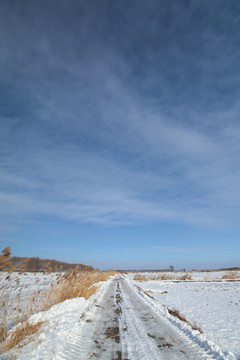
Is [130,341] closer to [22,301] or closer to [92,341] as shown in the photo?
[92,341]

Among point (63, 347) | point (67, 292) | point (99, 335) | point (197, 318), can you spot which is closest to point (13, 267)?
point (63, 347)

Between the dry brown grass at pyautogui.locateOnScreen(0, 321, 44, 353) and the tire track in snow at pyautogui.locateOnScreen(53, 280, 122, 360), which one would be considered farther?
the tire track in snow at pyautogui.locateOnScreen(53, 280, 122, 360)

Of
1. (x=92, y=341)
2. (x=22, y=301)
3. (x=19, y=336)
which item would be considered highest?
(x=22, y=301)

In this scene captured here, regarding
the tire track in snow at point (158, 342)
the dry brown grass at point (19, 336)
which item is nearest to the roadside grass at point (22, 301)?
the dry brown grass at point (19, 336)

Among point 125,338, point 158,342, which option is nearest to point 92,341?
point 125,338

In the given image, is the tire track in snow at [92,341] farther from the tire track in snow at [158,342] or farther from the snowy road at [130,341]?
the tire track in snow at [158,342]

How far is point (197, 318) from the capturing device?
7.61m

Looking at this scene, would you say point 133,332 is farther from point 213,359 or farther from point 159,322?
point 213,359

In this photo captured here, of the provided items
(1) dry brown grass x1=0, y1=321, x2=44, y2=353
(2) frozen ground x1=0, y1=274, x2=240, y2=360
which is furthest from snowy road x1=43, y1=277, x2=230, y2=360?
(1) dry brown grass x1=0, y1=321, x2=44, y2=353

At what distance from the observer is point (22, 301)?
5105 millimetres

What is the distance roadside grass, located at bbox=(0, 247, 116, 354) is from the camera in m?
3.98

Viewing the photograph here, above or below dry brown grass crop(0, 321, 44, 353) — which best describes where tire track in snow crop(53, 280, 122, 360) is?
below

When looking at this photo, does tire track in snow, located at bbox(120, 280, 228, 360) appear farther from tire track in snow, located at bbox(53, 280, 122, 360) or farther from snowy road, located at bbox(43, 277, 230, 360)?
tire track in snow, located at bbox(53, 280, 122, 360)

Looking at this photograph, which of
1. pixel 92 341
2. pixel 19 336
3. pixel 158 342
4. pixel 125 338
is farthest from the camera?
pixel 125 338
